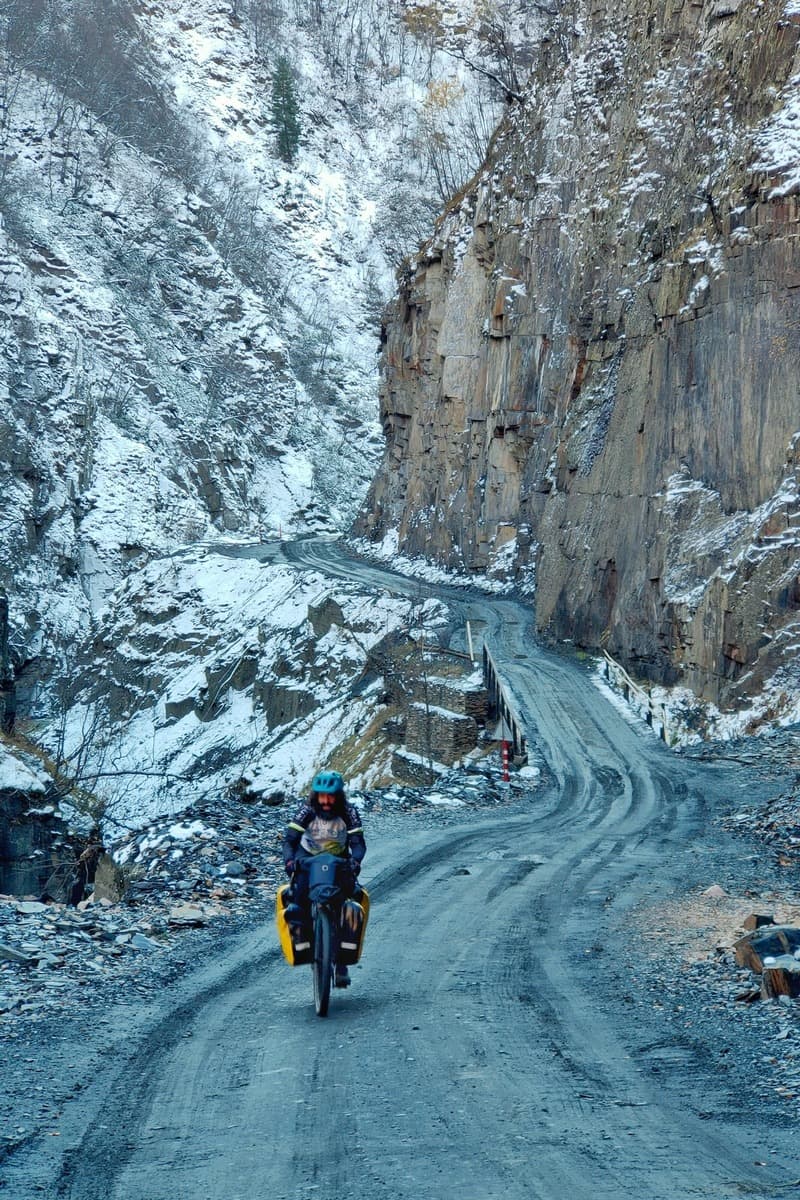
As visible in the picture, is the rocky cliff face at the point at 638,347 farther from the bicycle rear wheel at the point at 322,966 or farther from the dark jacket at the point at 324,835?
the bicycle rear wheel at the point at 322,966

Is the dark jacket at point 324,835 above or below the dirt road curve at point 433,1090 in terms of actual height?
above

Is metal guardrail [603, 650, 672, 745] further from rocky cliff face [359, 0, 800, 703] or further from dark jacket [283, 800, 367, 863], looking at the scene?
dark jacket [283, 800, 367, 863]

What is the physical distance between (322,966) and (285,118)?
105645 millimetres

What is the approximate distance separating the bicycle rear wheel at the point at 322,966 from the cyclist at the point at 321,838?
23 cm

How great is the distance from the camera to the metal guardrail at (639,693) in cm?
2582

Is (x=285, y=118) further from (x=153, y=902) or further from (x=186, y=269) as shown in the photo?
(x=153, y=902)

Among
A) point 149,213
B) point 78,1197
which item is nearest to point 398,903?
point 78,1197

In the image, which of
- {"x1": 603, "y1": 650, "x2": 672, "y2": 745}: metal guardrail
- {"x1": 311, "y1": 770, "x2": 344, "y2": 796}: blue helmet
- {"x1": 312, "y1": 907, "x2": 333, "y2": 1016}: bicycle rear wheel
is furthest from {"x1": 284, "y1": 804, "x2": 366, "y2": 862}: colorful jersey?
{"x1": 603, "y1": 650, "x2": 672, "y2": 745}: metal guardrail

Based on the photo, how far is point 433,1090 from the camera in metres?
5.76

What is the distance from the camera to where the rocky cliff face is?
26.0m

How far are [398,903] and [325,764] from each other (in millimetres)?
20617

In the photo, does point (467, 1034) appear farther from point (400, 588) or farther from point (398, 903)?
point (400, 588)

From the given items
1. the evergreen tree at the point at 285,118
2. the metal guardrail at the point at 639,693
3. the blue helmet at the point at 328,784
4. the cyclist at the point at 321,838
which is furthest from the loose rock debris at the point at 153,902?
the evergreen tree at the point at 285,118

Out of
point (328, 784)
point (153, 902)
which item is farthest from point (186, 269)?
point (328, 784)
